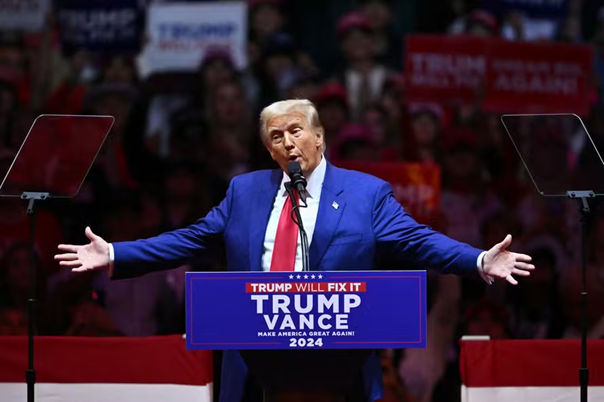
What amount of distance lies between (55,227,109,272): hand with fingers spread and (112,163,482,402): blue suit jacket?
59 millimetres

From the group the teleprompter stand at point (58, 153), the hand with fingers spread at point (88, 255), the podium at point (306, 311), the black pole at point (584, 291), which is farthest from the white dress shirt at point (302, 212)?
the black pole at point (584, 291)

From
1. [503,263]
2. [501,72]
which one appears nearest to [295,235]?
[503,263]

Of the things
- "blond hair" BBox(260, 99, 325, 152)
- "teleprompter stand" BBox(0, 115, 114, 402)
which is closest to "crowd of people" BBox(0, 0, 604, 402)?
"teleprompter stand" BBox(0, 115, 114, 402)

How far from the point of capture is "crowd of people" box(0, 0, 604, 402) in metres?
5.57

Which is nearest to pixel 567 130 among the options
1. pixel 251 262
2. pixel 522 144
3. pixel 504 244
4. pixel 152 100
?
pixel 522 144

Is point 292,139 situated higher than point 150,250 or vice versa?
point 292,139

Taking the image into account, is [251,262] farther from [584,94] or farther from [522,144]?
[584,94]

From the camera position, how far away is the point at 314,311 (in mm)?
3646

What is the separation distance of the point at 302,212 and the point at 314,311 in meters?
0.48

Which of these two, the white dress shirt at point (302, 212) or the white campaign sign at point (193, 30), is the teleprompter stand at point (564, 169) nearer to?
the white dress shirt at point (302, 212)

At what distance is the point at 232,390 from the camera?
13.0 ft

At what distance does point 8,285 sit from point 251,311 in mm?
2735

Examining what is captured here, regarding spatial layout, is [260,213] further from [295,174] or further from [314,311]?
[314,311]

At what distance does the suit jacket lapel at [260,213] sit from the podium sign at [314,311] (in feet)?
0.93
